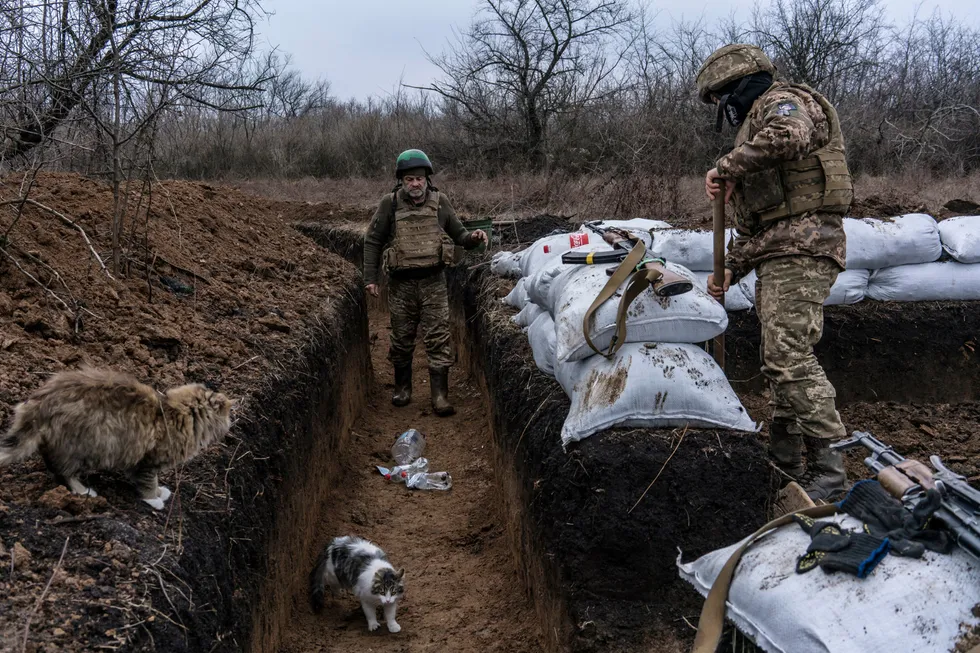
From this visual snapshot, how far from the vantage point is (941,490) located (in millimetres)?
1700

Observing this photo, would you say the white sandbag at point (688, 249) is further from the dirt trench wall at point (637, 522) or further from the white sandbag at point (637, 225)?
the dirt trench wall at point (637, 522)

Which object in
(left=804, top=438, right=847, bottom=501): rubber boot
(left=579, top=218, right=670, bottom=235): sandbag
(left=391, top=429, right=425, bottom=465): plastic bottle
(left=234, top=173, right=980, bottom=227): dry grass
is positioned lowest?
(left=391, top=429, right=425, bottom=465): plastic bottle

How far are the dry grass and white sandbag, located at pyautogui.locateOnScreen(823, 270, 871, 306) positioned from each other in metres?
0.98

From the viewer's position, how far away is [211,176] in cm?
2012

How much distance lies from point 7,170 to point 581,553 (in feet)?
17.4

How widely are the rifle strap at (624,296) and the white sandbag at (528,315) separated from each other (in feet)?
4.28

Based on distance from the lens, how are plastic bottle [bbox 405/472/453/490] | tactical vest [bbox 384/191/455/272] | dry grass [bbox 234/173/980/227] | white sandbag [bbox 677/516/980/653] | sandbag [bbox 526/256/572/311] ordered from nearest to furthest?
white sandbag [bbox 677/516/980/653] < sandbag [bbox 526/256/572/311] < plastic bottle [bbox 405/472/453/490] < tactical vest [bbox 384/191/455/272] < dry grass [bbox 234/173/980/227]

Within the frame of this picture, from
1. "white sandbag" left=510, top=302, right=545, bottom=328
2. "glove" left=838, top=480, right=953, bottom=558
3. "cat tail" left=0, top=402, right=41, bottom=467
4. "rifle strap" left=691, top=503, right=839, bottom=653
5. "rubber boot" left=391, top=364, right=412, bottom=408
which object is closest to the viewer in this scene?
"glove" left=838, top=480, right=953, bottom=558

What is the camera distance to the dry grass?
8772mm

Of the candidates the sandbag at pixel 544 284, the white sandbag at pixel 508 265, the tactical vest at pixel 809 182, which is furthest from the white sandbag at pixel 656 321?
the white sandbag at pixel 508 265

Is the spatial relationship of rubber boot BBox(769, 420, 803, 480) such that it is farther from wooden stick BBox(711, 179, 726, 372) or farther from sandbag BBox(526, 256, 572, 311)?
sandbag BBox(526, 256, 572, 311)

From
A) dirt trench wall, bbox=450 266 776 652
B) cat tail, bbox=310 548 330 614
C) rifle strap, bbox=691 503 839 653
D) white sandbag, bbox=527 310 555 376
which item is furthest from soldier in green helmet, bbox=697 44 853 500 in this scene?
cat tail, bbox=310 548 330 614

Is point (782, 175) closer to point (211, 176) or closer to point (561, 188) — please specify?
point (561, 188)

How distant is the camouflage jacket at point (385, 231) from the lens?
7312 mm
